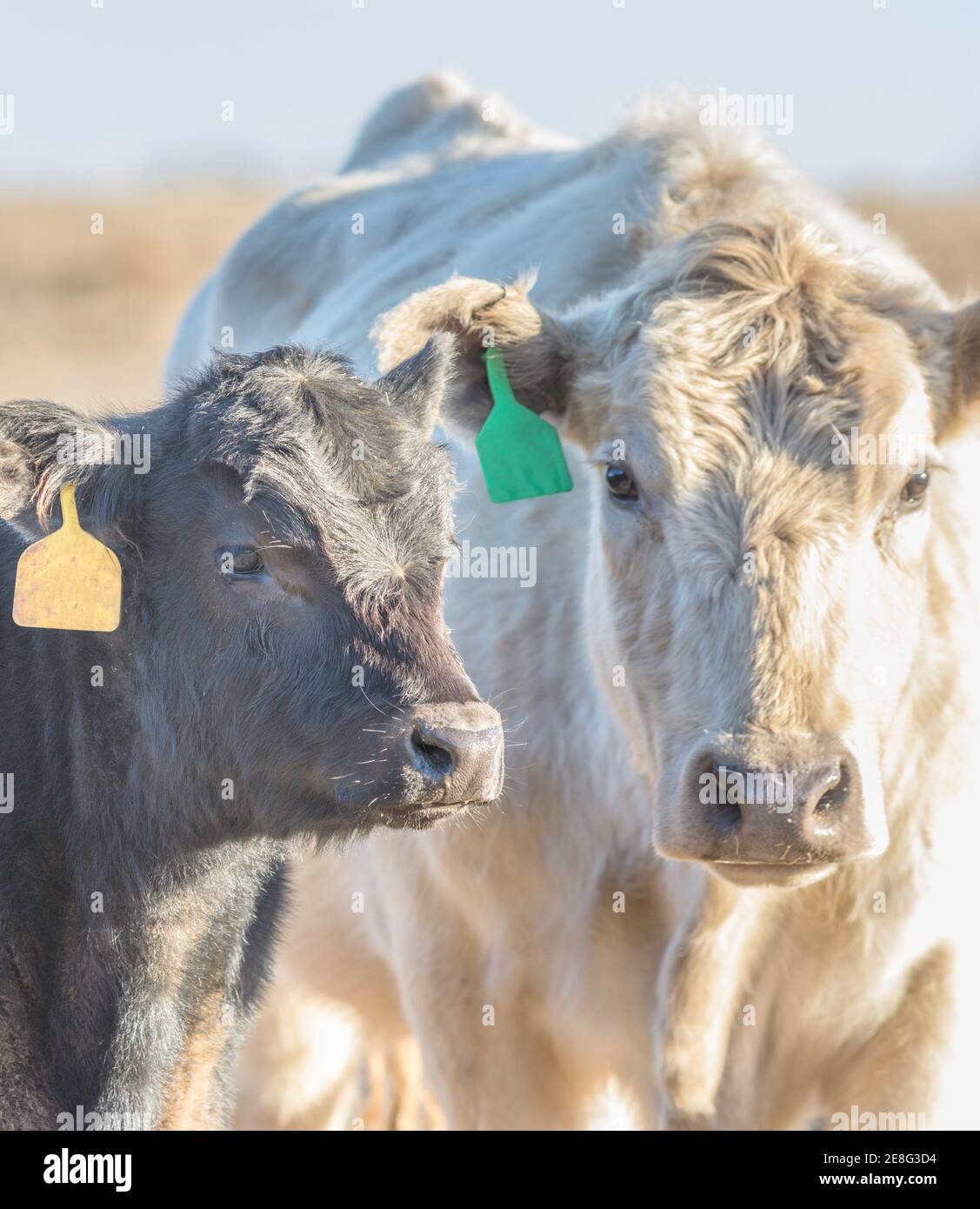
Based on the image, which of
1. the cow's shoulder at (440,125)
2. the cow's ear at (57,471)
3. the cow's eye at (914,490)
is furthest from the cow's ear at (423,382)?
the cow's shoulder at (440,125)

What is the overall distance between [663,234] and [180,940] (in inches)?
109

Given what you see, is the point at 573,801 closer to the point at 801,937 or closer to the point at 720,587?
the point at 801,937

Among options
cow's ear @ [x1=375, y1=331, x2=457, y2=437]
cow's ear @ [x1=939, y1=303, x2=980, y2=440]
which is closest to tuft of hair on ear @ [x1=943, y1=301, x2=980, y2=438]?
cow's ear @ [x1=939, y1=303, x2=980, y2=440]

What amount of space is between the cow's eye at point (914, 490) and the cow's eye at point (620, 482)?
701 mm

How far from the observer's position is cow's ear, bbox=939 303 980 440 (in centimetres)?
432

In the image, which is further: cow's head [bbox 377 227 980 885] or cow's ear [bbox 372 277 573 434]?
cow's ear [bbox 372 277 573 434]

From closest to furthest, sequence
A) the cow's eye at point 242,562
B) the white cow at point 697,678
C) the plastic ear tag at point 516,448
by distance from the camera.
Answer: the cow's eye at point 242,562, the white cow at point 697,678, the plastic ear tag at point 516,448

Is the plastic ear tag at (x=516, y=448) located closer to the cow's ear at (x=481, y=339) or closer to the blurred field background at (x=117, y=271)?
the cow's ear at (x=481, y=339)

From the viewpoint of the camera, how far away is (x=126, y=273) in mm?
25672

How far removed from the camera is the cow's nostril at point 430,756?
3346mm

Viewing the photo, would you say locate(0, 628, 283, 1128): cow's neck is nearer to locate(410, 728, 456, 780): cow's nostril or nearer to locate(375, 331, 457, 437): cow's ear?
locate(410, 728, 456, 780): cow's nostril

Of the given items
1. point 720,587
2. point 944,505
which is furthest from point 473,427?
point 944,505

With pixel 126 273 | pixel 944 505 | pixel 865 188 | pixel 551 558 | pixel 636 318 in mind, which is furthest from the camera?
pixel 865 188

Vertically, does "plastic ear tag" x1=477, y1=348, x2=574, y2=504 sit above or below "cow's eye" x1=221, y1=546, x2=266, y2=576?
above
